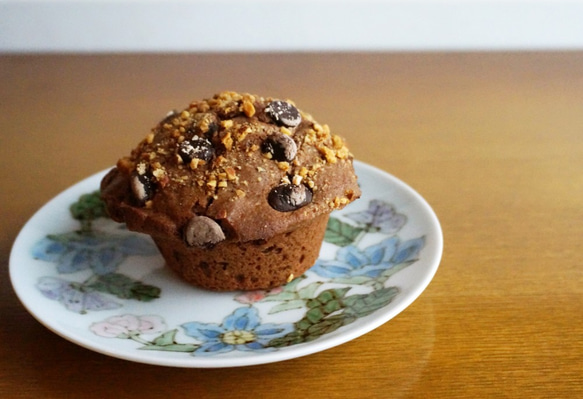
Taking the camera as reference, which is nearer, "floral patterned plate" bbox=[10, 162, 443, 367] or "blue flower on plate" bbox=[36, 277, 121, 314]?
"floral patterned plate" bbox=[10, 162, 443, 367]

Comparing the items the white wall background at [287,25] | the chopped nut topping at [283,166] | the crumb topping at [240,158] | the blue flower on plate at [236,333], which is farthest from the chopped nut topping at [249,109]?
the white wall background at [287,25]

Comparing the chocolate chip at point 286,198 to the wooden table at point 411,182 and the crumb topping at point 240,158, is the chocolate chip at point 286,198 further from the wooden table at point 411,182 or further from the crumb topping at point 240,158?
the wooden table at point 411,182

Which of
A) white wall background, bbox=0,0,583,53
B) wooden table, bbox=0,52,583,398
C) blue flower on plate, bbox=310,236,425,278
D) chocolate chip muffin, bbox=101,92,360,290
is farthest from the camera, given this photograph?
white wall background, bbox=0,0,583,53

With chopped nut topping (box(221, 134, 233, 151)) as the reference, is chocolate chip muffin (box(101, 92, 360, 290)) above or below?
below

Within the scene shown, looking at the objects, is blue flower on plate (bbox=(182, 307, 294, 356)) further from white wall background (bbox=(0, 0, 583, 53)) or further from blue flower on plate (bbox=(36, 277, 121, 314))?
white wall background (bbox=(0, 0, 583, 53))

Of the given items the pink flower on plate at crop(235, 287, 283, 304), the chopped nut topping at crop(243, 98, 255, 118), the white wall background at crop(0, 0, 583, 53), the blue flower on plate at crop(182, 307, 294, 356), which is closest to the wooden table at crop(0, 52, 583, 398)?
the blue flower on plate at crop(182, 307, 294, 356)

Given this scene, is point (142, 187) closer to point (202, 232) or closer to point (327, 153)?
point (202, 232)

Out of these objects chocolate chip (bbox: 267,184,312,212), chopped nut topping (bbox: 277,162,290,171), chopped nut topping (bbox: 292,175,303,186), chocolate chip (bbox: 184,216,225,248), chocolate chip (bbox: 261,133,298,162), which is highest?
chocolate chip (bbox: 261,133,298,162)
